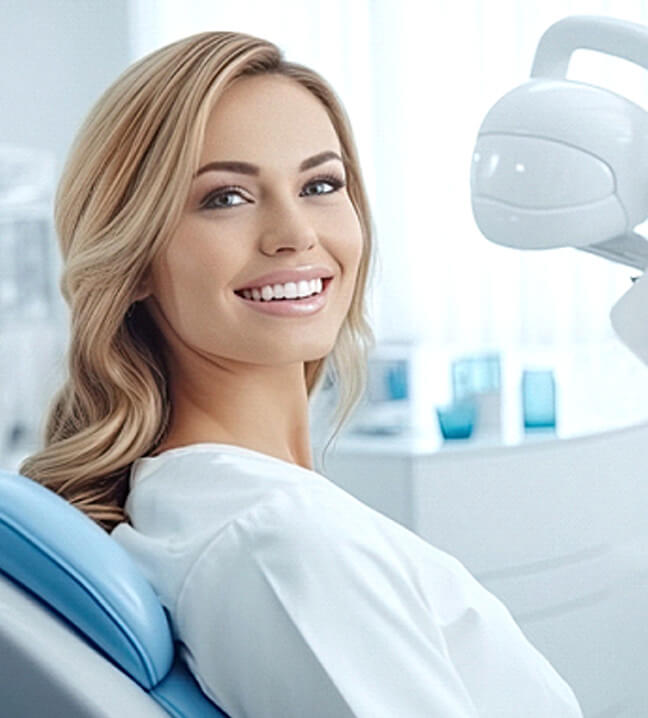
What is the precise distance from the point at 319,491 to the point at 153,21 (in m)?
2.69

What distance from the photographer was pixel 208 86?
1.04 metres

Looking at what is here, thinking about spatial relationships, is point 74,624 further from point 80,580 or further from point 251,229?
point 251,229

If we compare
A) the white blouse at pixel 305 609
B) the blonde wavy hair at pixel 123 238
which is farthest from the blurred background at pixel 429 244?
the white blouse at pixel 305 609

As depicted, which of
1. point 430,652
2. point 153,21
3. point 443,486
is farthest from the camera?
point 153,21

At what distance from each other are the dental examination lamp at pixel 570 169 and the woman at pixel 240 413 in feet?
0.78

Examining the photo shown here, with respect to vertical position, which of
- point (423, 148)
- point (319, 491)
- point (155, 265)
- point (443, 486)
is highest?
point (155, 265)

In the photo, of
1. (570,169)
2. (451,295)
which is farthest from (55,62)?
(570,169)

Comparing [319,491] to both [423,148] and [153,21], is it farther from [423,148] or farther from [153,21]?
[153,21]

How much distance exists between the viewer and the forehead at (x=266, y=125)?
1050 mm

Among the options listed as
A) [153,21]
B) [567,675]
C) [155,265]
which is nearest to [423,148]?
[153,21]

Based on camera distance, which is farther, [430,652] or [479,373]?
[479,373]

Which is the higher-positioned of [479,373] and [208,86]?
[208,86]

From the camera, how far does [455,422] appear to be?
2.95 meters

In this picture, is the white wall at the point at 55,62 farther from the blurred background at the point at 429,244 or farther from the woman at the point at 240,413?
the woman at the point at 240,413
